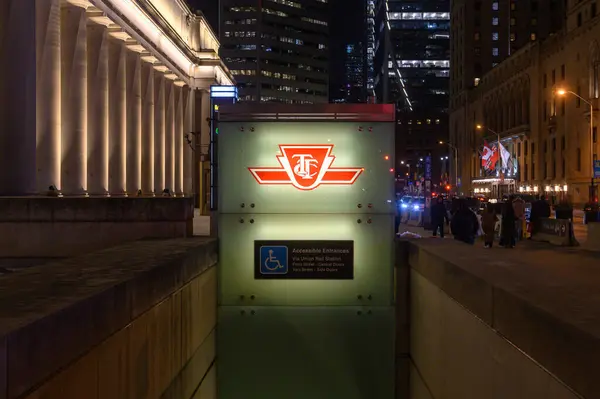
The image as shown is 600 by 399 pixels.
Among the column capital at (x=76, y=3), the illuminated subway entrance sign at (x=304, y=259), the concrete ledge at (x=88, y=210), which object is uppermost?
the column capital at (x=76, y=3)

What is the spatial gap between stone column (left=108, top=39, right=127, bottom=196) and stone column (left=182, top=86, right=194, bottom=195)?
2315cm

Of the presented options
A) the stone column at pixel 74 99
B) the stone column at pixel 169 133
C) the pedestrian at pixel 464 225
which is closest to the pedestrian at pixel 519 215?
the pedestrian at pixel 464 225

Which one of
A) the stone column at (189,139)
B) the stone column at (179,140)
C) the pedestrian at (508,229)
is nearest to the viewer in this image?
the pedestrian at (508,229)

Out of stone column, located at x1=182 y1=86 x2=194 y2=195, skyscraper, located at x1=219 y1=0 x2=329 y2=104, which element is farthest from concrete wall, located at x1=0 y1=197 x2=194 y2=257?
skyscraper, located at x1=219 y1=0 x2=329 y2=104

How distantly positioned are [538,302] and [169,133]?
61940 mm

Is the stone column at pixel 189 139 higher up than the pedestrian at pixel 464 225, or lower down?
higher up

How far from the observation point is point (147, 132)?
5628 cm

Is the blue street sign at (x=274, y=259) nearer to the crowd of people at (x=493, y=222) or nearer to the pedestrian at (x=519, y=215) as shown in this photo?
the crowd of people at (x=493, y=222)

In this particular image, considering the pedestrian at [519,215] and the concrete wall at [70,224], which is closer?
→ the concrete wall at [70,224]

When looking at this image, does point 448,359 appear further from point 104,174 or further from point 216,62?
point 216,62

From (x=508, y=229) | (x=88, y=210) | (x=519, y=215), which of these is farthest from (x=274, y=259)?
(x=519, y=215)

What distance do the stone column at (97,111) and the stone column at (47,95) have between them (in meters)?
7.70

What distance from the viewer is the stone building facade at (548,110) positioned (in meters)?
71.0

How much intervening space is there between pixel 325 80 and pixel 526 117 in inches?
3255
